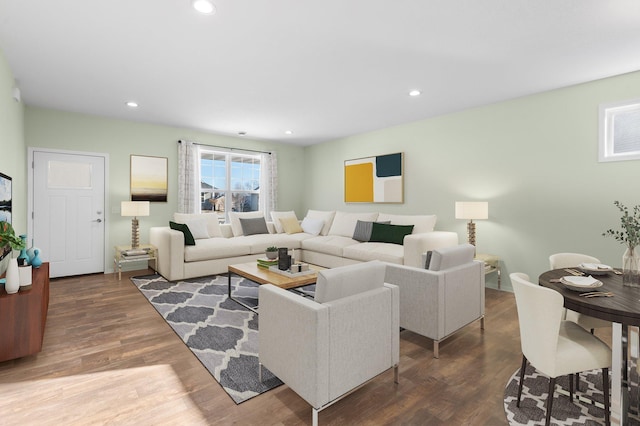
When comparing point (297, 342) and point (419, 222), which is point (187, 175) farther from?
point (297, 342)

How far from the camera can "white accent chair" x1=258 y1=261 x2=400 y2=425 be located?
1.63 meters

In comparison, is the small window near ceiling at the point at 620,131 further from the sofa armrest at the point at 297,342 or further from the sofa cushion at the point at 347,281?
the sofa armrest at the point at 297,342

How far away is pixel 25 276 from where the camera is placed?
251 centimetres

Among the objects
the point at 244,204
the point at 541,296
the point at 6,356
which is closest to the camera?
the point at 541,296

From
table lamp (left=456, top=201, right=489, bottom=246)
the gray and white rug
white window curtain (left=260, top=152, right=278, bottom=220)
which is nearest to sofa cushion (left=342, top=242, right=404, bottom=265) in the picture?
table lamp (left=456, top=201, right=489, bottom=246)

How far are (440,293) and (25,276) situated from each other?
3284mm

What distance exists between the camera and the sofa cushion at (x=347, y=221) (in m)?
5.53

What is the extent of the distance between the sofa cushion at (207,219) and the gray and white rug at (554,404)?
479 centimetres

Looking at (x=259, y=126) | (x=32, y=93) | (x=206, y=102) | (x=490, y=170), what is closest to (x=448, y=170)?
(x=490, y=170)

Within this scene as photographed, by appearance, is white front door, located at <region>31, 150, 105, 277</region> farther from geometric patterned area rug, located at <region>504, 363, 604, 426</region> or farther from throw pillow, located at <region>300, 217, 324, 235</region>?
geometric patterned area rug, located at <region>504, 363, 604, 426</region>

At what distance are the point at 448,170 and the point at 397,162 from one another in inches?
36.4

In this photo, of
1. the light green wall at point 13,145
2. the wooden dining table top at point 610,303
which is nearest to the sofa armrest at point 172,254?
the light green wall at point 13,145

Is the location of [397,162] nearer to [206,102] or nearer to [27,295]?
[206,102]

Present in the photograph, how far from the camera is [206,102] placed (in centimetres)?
430
